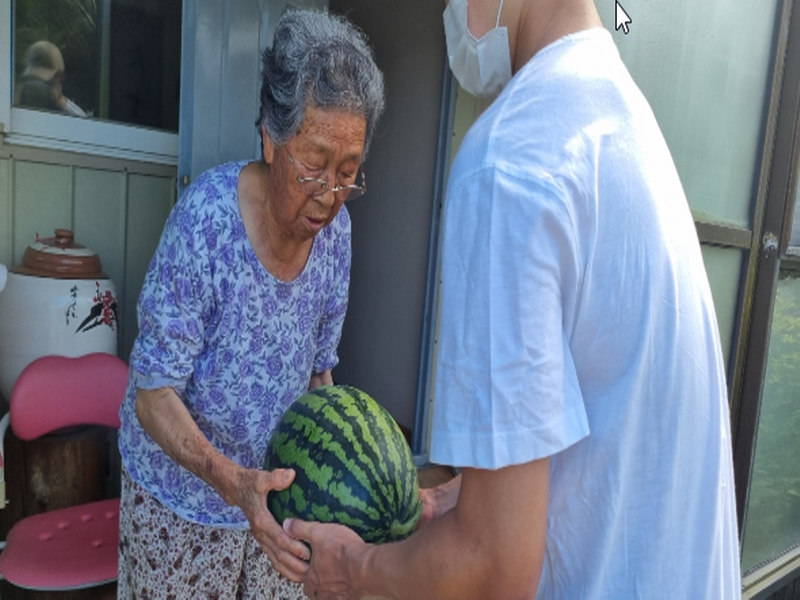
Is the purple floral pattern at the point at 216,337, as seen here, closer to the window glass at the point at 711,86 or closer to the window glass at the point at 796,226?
the window glass at the point at 711,86

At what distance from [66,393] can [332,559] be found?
5.46 ft

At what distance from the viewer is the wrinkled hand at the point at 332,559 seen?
41.7 inches

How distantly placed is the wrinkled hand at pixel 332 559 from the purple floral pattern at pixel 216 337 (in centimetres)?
51

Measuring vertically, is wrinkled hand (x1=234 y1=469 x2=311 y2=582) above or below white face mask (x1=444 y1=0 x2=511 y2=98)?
below

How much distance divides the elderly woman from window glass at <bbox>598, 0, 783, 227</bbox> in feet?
5.47

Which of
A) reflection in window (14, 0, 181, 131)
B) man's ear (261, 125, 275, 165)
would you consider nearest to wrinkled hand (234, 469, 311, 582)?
man's ear (261, 125, 275, 165)

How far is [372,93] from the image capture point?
1.53m

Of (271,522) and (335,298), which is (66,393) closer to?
(335,298)

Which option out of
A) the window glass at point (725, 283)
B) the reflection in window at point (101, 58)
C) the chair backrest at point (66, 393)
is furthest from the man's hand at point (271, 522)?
the window glass at point (725, 283)

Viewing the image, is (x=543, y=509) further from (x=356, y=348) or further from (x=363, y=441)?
(x=356, y=348)

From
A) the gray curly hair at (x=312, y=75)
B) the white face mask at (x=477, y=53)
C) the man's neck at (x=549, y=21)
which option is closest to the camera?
the man's neck at (x=549, y=21)

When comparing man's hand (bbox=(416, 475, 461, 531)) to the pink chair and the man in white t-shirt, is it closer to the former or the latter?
the man in white t-shirt

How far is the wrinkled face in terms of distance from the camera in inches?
57.1

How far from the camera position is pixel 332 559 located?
1.11 meters
